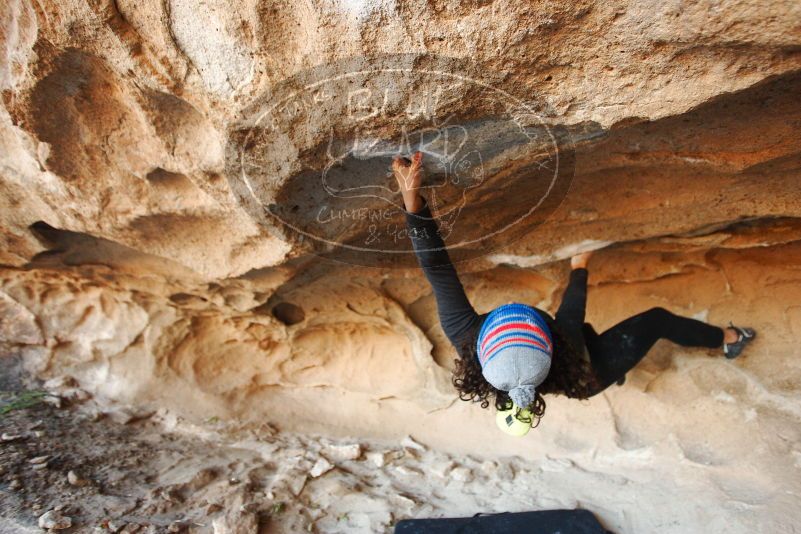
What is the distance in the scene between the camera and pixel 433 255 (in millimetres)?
Result: 1393

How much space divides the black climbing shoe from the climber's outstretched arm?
113 cm

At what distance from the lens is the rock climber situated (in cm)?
125

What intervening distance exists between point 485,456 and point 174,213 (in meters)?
1.62

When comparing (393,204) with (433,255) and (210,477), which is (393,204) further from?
(210,477)

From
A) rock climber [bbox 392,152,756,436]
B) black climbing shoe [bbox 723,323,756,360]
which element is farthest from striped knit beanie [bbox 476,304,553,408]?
black climbing shoe [bbox 723,323,756,360]

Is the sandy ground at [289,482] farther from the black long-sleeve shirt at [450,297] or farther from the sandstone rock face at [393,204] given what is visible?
the black long-sleeve shirt at [450,297]

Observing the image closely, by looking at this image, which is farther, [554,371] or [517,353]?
[554,371]

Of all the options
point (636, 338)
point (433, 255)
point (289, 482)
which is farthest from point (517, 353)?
point (289, 482)

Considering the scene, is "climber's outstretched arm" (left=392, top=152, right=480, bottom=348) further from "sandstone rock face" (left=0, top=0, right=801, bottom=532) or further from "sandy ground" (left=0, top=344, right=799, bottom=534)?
"sandy ground" (left=0, top=344, right=799, bottom=534)

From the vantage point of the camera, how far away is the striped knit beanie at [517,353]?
1.23m

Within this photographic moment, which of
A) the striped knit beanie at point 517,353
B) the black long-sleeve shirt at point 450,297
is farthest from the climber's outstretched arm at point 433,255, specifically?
the striped knit beanie at point 517,353

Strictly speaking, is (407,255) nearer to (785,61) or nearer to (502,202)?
(502,202)

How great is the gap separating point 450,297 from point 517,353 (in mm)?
288

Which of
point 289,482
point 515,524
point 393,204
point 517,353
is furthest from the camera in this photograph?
point 289,482
